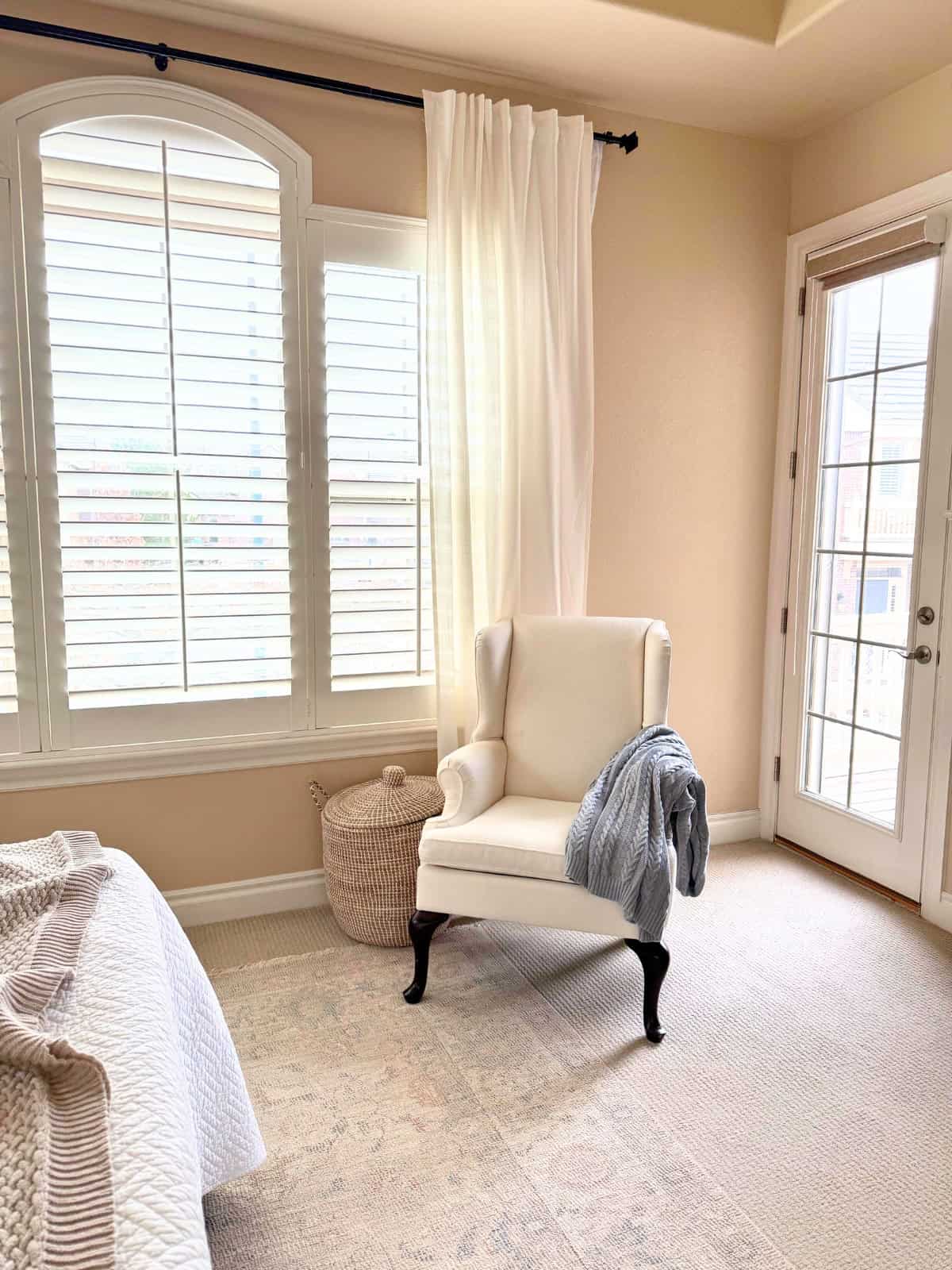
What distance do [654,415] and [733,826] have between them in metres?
1.74

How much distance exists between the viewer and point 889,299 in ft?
10.2

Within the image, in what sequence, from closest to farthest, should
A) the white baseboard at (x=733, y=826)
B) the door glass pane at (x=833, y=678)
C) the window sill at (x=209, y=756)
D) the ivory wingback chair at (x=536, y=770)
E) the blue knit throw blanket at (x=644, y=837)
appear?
the blue knit throw blanket at (x=644, y=837), the ivory wingback chair at (x=536, y=770), the window sill at (x=209, y=756), the door glass pane at (x=833, y=678), the white baseboard at (x=733, y=826)

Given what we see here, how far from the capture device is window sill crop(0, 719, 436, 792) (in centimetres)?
263

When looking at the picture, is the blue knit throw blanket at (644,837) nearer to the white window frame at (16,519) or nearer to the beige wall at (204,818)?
the beige wall at (204,818)

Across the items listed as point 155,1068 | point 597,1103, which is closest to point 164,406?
point 155,1068

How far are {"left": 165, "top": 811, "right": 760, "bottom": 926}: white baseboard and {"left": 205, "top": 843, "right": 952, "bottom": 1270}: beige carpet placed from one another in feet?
0.32

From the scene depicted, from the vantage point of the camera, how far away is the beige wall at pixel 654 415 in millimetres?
2793

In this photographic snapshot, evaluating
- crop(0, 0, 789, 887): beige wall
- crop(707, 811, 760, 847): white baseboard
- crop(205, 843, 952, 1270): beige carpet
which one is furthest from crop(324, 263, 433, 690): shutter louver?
crop(707, 811, 760, 847): white baseboard

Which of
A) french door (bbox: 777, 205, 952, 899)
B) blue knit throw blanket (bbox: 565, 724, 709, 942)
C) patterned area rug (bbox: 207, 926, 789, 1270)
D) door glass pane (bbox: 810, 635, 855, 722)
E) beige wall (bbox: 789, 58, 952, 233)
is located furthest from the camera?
door glass pane (bbox: 810, 635, 855, 722)

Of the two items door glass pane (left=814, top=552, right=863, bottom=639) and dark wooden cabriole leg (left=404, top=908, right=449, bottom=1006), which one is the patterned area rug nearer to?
dark wooden cabriole leg (left=404, top=908, right=449, bottom=1006)

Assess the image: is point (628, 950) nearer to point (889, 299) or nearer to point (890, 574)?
point (890, 574)

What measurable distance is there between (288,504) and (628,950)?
178 centimetres

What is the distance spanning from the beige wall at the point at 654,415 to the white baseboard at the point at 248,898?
0.04 metres

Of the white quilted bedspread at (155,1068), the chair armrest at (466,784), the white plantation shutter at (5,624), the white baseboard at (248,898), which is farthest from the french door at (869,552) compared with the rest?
the white plantation shutter at (5,624)
